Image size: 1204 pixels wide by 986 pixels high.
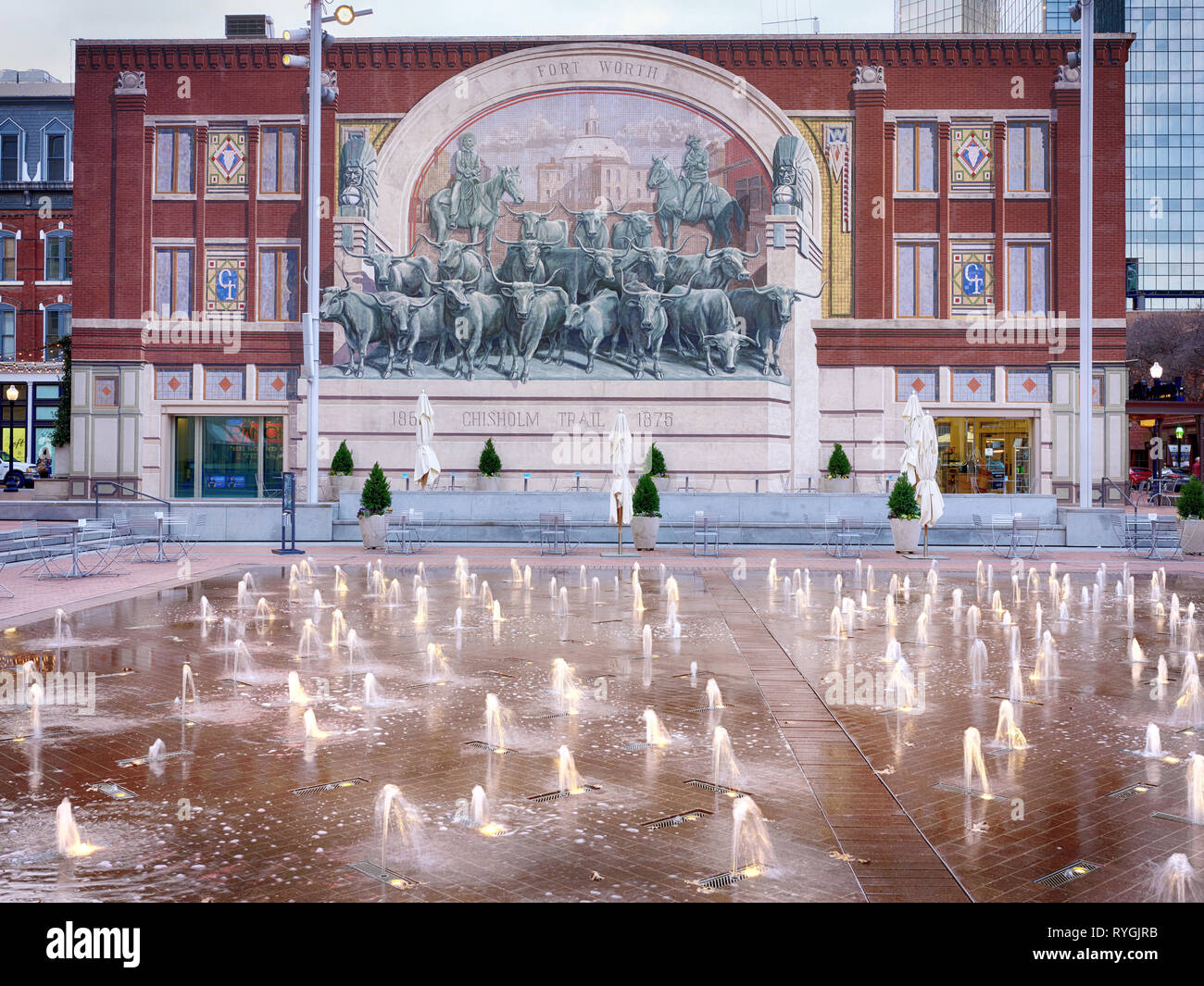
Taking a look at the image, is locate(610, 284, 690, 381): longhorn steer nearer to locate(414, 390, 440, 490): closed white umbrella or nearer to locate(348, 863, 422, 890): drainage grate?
locate(414, 390, 440, 490): closed white umbrella

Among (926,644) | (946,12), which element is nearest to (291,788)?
(926,644)

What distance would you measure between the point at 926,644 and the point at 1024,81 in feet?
99.6

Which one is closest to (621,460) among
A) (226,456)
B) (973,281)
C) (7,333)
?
(973,281)

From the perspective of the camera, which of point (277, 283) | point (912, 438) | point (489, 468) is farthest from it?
point (277, 283)

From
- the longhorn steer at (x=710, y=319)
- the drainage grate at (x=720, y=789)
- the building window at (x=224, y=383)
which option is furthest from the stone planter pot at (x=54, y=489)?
the drainage grate at (x=720, y=789)

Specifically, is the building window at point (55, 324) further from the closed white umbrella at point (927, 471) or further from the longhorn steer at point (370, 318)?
the closed white umbrella at point (927, 471)

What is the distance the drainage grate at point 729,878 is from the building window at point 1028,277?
35.0 metres

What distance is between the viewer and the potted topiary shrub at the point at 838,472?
35.3 m

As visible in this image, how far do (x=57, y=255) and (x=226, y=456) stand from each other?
27446 mm

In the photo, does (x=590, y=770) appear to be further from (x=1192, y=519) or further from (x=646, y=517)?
(x=1192, y=519)

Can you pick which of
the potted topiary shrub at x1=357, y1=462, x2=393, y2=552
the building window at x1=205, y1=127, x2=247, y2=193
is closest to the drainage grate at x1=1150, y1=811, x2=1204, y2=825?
the potted topiary shrub at x1=357, y1=462, x2=393, y2=552

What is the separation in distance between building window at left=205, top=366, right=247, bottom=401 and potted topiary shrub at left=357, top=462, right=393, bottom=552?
542 inches

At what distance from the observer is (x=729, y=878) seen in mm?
6051
